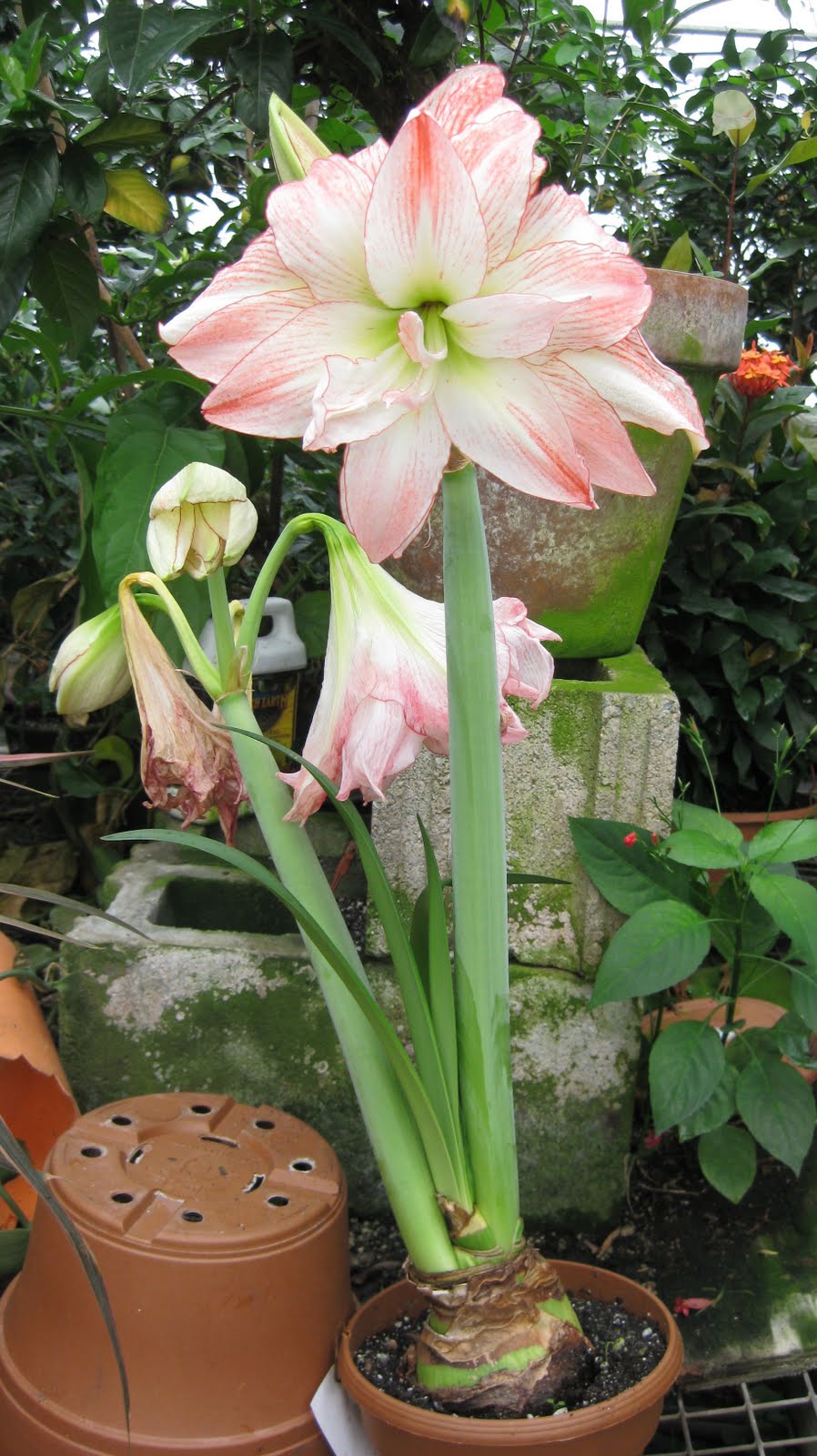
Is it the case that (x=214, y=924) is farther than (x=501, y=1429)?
Yes

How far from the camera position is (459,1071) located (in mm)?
915

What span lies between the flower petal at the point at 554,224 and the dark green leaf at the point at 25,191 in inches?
38.1

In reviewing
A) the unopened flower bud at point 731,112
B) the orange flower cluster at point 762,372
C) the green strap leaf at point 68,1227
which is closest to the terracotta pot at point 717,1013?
Result: the green strap leaf at point 68,1227

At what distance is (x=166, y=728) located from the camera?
844 millimetres

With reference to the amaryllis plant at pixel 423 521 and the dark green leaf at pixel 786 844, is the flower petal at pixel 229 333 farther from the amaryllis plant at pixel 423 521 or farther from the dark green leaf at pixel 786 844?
the dark green leaf at pixel 786 844

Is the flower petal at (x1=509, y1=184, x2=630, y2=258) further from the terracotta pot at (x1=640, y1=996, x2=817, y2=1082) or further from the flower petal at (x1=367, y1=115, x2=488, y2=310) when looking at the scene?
the terracotta pot at (x1=640, y1=996, x2=817, y2=1082)

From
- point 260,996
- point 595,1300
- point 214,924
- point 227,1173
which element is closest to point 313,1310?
point 227,1173

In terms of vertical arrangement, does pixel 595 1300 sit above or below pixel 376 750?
below

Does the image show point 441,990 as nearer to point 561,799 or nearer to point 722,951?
point 561,799

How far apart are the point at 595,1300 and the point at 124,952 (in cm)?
65

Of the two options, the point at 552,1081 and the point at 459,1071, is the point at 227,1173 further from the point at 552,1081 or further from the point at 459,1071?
the point at 552,1081

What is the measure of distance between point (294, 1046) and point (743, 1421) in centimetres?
62

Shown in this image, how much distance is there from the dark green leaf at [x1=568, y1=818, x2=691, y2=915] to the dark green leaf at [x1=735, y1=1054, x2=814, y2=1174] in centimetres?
20

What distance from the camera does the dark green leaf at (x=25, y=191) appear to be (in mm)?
1381
